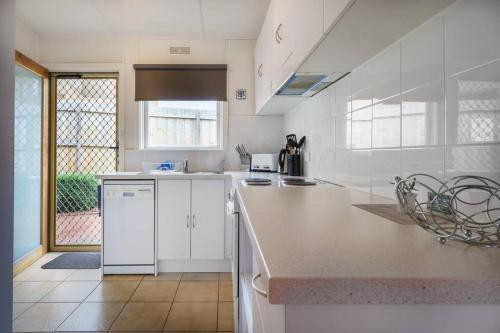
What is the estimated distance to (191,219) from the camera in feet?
9.25

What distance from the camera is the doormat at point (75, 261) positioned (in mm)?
2960

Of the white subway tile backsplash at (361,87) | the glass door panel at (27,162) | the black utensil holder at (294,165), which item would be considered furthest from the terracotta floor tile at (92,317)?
the white subway tile backsplash at (361,87)

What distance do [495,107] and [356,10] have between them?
47 cm

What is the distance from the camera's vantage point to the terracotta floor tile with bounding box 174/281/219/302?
7.68 feet

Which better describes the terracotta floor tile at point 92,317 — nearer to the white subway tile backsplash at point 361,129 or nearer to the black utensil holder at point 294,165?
the black utensil holder at point 294,165

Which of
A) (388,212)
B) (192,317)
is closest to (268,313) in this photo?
(388,212)

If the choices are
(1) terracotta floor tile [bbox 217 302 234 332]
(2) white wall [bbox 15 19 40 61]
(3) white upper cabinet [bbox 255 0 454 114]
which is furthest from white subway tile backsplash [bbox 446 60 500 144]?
(2) white wall [bbox 15 19 40 61]

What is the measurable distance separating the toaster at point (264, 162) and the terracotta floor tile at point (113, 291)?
5.00 feet

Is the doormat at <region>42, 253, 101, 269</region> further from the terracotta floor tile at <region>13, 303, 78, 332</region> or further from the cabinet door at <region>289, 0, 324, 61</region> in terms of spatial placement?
the cabinet door at <region>289, 0, 324, 61</region>

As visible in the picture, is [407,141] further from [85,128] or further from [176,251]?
[85,128]

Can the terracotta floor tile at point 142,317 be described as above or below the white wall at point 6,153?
below

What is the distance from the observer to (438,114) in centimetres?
99

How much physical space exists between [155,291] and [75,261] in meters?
1.18

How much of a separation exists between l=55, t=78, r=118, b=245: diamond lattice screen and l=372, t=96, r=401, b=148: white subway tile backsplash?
2.89 metres
